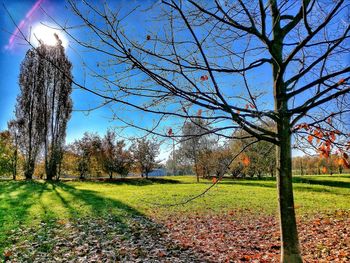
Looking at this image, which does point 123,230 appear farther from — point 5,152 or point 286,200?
point 5,152

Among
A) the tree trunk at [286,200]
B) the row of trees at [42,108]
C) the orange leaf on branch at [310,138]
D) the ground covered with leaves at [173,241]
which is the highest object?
the row of trees at [42,108]

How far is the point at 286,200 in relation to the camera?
309 cm

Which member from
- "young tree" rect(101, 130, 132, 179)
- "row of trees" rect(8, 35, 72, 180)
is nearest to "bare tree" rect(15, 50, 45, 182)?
"row of trees" rect(8, 35, 72, 180)

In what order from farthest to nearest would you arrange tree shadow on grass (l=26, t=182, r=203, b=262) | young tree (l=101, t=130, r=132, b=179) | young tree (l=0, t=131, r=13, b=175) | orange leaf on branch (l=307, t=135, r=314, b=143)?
young tree (l=101, t=130, r=132, b=179), young tree (l=0, t=131, r=13, b=175), tree shadow on grass (l=26, t=182, r=203, b=262), orange leaf on branch (l=307, t=135, r=314, b=143)

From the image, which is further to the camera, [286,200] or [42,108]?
[42,108]

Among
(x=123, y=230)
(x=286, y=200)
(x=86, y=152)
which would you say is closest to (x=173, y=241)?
(x=123, y=230)

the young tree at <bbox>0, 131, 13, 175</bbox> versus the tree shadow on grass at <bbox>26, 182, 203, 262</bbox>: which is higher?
the young tree at <bbox>0, 131, 13, 175</bbox>

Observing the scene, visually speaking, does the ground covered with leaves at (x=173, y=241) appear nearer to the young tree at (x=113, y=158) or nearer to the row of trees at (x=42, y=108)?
the row of trees at (x=42, y=108)

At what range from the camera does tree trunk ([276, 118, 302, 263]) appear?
3086 mm

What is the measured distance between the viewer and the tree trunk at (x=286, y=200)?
3086 mm

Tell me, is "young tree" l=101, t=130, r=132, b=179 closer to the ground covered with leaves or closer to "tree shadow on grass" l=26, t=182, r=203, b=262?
"tree shadow on grass" l=26, t=182, r=203, b=262

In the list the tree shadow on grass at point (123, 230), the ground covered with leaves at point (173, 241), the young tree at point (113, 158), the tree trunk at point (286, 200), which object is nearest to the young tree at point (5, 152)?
the young tree at point (113, 158)

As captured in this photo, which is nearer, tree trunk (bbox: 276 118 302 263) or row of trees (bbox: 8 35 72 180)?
tree trunk (bbox: 276 118 302 263)

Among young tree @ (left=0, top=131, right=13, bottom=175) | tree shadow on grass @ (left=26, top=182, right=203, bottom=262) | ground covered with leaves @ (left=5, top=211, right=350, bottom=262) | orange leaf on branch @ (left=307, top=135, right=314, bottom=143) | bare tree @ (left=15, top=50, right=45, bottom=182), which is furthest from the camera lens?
young tree @ (left=0, top=131, right=13, bottom=175)
